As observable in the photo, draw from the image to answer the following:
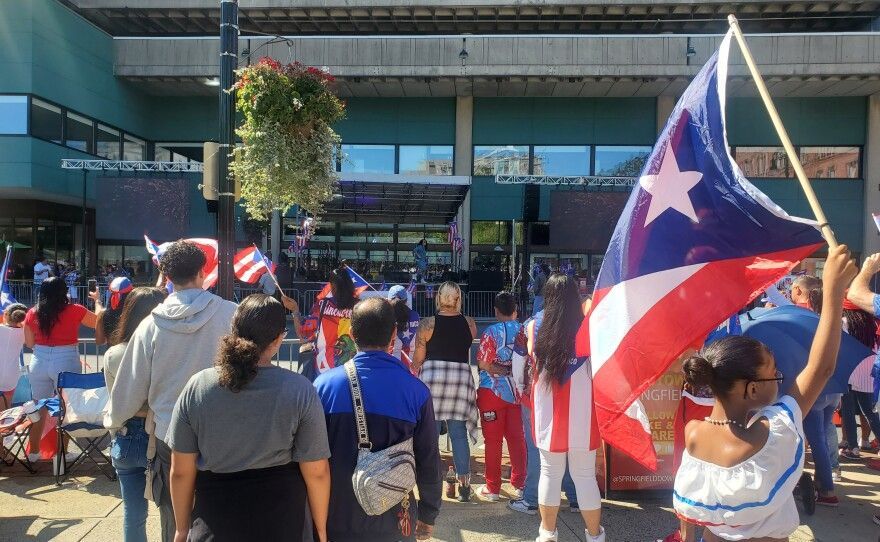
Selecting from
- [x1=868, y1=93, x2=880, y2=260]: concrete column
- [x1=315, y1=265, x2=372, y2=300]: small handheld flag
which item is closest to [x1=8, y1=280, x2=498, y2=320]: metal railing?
[x1=315, y1=265, x2=372, y2=300]: small handheld flag

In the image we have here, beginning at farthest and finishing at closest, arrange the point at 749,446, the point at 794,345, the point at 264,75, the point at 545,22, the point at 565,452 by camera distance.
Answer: the point at 545,22
the point at 264,75
the point at 794,345
the point at 565,452
the point at 749,446

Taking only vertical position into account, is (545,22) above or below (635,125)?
above

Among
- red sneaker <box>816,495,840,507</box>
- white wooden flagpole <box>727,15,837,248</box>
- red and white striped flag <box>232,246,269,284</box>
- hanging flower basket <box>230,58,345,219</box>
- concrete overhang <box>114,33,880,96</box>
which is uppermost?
concrete overhang <box>114,33,880,96</box>

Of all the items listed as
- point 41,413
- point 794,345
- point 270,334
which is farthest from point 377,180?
point 270,334

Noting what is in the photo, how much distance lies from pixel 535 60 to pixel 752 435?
814 inches

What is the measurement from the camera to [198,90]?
2355 centimetres

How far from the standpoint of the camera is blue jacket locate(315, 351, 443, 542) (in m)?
2.56

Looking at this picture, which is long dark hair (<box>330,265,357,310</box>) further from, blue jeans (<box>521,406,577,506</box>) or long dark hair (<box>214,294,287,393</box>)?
long dark hair (<box>214,294,287,393</box>)

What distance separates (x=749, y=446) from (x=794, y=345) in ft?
7.71

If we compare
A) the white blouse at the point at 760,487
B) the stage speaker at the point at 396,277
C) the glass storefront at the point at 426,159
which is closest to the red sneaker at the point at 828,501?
the white blouse at the point at 760,487

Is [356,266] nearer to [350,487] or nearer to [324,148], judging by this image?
[324,148]

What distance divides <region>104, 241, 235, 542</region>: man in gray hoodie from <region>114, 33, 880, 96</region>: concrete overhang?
19621mm

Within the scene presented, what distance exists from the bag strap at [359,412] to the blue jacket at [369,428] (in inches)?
0.7

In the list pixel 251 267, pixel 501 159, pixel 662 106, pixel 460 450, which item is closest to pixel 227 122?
pixel 251 267
